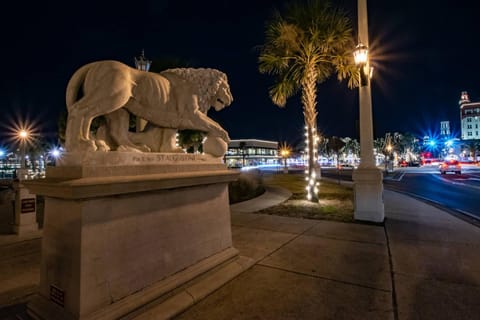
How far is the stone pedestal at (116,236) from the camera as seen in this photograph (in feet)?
7.30

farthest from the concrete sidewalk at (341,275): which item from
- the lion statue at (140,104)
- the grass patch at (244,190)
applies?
the grass patch at (244,190)

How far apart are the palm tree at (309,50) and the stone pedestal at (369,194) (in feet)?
9.64

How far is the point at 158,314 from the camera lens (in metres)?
2.51

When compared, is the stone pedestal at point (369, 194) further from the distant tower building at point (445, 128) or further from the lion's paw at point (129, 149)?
the distant tower building at point (445, 128)

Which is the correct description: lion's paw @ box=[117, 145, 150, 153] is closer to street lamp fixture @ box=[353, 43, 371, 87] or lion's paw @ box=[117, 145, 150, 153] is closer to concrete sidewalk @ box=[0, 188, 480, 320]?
concrete sidewalk @ box=[0, 188, 480, 320]

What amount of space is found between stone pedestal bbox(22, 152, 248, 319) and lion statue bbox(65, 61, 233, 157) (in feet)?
1.47

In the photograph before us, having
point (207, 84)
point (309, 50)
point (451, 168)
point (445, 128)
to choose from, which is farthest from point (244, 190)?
point (445, 128)

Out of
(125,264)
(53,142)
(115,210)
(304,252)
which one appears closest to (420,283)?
(304,252)

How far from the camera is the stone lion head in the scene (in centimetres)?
377

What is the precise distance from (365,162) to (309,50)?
5.11 m

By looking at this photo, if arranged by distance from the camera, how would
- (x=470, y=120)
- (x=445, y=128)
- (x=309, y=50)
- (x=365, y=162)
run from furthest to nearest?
(x=445, y=128) < (x=470, y=120) < (x=309, y=50) < (x=365, y=162)

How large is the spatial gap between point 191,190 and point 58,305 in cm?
173

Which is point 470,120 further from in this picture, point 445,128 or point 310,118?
point 310,118

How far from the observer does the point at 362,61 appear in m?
6.46
